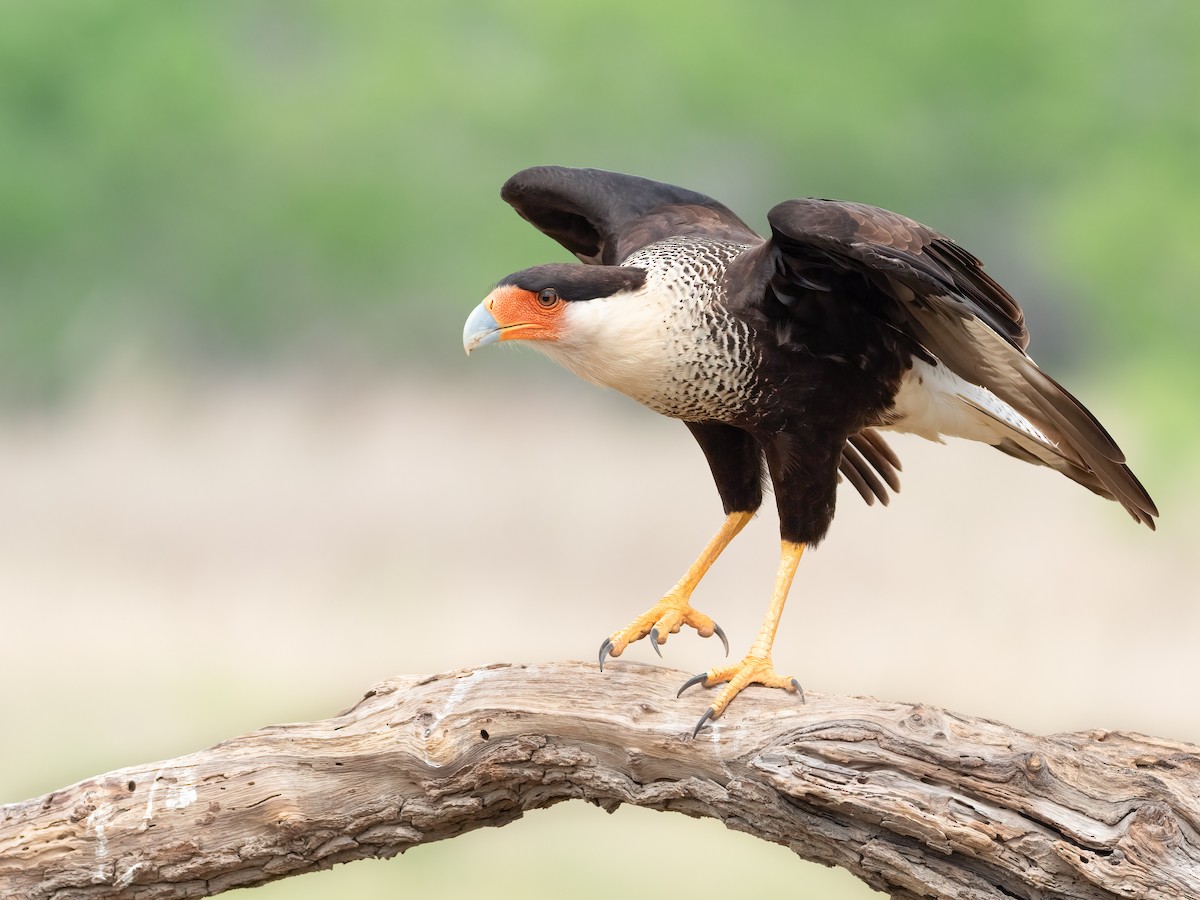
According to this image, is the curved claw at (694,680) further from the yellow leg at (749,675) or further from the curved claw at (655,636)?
the curved claw at (655,636)

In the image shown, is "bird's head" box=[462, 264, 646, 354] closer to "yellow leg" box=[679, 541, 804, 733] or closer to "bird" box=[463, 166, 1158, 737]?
"bird" box=[463, 166, 1158, 737]

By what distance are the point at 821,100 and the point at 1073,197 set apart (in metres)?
1.96

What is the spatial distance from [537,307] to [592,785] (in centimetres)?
113

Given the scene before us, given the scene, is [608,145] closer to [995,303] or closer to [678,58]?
[678,58]

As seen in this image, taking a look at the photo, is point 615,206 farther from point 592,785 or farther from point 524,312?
point 592,785

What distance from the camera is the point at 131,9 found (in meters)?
11.2

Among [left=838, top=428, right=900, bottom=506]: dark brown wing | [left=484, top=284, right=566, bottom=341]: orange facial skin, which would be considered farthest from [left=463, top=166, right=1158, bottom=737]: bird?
[left=838, top=428, right=900, bottom=506]: dark brown wing

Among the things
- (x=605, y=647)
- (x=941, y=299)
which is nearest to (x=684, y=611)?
(x=605, y=647)

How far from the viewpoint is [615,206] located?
13.7ft

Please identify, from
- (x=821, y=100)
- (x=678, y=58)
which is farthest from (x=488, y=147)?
(x=821, y=100)

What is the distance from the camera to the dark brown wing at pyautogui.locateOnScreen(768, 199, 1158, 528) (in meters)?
3.15

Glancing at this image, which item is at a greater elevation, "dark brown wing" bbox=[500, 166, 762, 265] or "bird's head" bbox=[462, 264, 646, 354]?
"dark brown wing" bbox=[500, 166, 762, 265]

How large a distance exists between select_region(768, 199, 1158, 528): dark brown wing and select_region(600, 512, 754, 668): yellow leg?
2.49ft

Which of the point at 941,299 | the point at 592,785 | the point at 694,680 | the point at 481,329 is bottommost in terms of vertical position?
the point at 592,785
